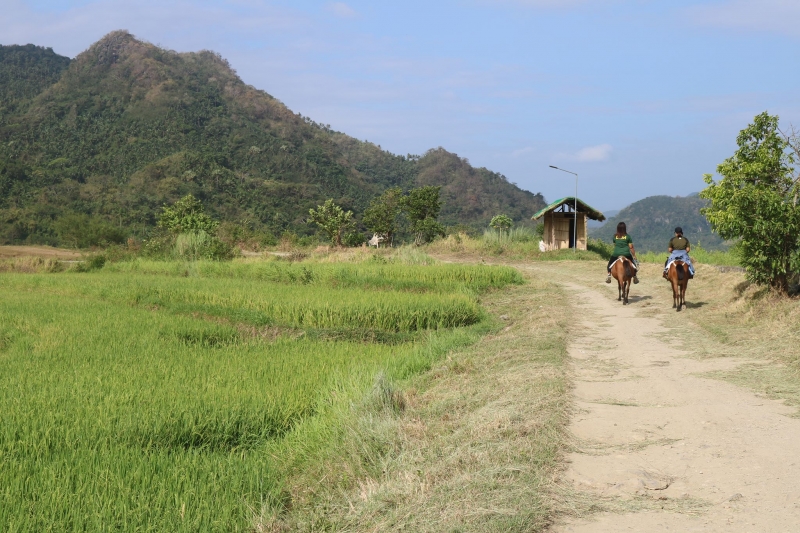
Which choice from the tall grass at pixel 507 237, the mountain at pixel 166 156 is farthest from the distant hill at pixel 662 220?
the tall grass at pixel 507 237

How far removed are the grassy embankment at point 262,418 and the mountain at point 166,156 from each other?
3139cm

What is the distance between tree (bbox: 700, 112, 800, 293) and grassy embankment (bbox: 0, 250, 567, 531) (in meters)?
3.17

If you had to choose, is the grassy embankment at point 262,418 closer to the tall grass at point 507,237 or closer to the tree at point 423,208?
the tall grass at point 507,237

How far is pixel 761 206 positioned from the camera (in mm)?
10000

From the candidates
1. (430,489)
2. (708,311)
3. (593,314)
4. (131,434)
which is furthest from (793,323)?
(131,434)

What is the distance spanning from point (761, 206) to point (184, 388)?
8.33 m

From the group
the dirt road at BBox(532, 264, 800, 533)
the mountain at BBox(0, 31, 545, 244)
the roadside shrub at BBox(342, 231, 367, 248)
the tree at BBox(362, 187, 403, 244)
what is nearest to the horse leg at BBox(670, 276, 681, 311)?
the dirt road at BBox(532, 264, 800, 533)

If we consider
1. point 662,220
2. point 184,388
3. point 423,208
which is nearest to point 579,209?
point 423,208

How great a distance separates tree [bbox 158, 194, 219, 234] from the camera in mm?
27062

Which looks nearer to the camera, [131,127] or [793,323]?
[793,323]

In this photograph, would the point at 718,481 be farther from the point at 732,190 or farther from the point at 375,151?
the point at 375,151

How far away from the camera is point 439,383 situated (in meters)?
6.99

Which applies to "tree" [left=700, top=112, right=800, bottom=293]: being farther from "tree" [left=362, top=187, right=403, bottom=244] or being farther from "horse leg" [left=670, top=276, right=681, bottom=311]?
"tree" [left=362, top=187, right=403, bottom=244]

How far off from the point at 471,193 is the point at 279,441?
217 feet
